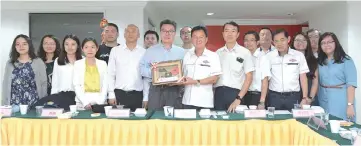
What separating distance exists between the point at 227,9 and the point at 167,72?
4316mm

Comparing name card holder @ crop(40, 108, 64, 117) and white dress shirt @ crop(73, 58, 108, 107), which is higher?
white dress shirt @ crop(73, 58, 108, 107)

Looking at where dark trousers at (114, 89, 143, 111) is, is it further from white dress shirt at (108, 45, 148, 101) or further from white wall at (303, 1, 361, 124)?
white wall at (303, 1, 361, 124)

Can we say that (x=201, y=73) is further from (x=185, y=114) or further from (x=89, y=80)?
(x=89, y=80)

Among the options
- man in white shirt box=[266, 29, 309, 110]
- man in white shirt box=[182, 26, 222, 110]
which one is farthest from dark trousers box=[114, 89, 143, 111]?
man in white shirt box=[266, 29, 309, 110]

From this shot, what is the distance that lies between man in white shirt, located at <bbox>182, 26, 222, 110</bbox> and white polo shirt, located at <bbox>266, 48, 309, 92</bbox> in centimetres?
51

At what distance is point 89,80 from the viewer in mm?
2930

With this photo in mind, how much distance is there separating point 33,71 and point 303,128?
7.78 feet

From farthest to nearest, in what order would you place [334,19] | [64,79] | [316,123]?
1. [334,19]
2. [64,79]
3. [316,123]

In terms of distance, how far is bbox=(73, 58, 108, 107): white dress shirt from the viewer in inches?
115

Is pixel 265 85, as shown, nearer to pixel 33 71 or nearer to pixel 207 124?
pixel 207 124

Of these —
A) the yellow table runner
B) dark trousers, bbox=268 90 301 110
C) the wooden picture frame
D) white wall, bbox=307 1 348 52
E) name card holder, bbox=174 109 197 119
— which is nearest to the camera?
the yellow table runner

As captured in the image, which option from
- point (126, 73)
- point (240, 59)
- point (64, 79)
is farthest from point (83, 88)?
point (240, 59)

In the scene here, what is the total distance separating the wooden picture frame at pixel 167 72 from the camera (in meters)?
2.83

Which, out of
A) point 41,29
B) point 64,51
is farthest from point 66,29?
point 64,51
